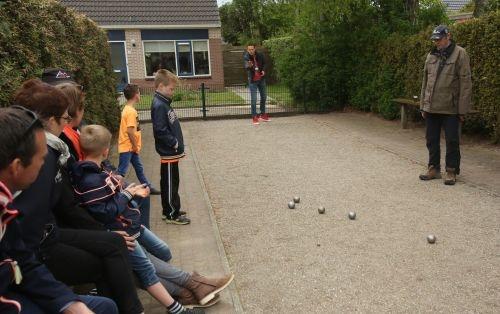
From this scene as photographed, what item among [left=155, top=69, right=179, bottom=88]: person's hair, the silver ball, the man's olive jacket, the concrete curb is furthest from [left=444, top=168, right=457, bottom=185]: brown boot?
[left=155, top=69, right=179, bottom=88]: person's hair

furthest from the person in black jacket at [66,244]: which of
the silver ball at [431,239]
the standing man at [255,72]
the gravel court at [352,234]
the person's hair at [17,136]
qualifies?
the standing man at [255,72]

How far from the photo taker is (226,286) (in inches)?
152

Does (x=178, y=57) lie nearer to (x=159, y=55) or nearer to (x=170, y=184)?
(x=159, y=55)

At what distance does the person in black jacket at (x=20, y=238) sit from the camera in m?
2.05

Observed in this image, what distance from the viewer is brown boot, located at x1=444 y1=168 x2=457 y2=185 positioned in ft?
22.3

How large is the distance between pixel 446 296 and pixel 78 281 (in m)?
2.73

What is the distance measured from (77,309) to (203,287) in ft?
4.52

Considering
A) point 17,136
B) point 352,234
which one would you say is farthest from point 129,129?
point 17,136

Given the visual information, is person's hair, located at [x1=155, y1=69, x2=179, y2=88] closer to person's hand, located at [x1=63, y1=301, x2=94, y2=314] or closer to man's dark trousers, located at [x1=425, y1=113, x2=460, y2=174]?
person's hand, located at [x1=63, y1=301, x2=94, y2=314]

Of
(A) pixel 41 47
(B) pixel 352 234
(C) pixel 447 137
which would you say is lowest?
(B) pixel 352 234

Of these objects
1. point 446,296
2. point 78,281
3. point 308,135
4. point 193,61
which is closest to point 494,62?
point 308,135

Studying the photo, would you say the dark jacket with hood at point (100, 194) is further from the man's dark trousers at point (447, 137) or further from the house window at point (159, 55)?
the house window at point (159, 55)

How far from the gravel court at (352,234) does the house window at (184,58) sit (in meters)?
16.7

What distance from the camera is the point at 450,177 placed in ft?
22.5
